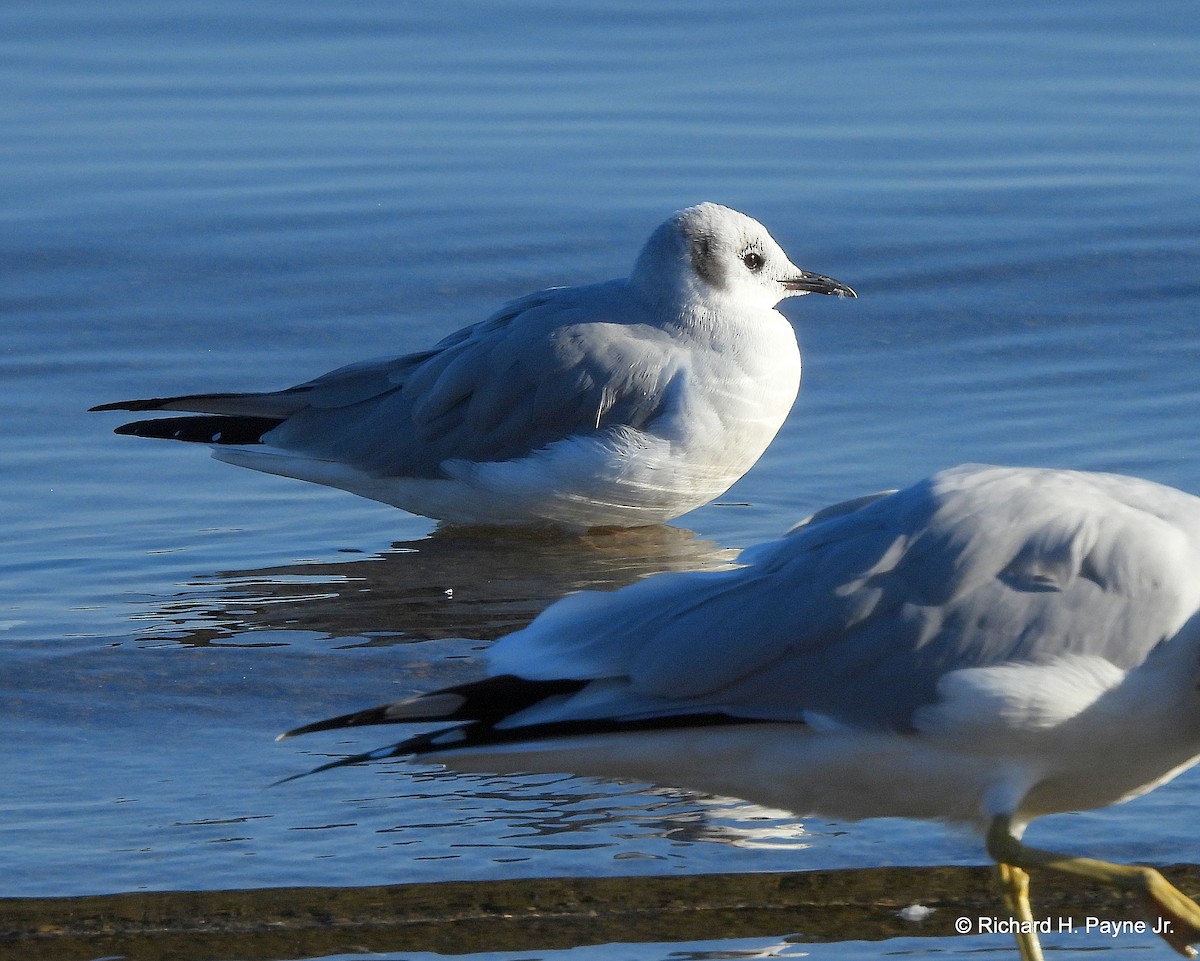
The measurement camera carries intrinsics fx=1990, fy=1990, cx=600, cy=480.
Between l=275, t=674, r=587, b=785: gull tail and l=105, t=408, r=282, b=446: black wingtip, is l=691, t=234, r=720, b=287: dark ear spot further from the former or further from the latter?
l=275, t=674, r=587, b=785: gull tail

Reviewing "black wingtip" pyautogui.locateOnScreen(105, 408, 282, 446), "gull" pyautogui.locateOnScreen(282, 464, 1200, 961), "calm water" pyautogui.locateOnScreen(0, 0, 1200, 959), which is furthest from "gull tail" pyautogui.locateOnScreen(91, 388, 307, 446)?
"gull" pyautogui.locateOnScreen(282, 464, 1200, 961)

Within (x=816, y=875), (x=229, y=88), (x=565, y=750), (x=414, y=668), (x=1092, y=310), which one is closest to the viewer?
(x=565, y=750)

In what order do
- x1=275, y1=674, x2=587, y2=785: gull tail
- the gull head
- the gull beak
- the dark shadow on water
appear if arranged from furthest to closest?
the gull beak < the gull head < the dark shadow on water < x1=275, y1=674, x2=587, y2=785: gull tail

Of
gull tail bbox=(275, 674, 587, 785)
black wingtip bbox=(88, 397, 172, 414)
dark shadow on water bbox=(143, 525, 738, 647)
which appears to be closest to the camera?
gull tail bbox=(275, 674, 587, 785)

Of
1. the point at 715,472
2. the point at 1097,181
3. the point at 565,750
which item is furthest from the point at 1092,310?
the point at 565,750

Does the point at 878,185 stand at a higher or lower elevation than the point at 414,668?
higher

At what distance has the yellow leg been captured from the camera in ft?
12.3

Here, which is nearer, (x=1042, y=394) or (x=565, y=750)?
(x=565, y=750)

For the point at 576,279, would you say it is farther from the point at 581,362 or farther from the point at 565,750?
the point at 565,750

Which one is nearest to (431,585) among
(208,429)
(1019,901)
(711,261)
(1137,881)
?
(208,429)

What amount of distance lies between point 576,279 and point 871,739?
7.03 metres

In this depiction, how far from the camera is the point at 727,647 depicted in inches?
148

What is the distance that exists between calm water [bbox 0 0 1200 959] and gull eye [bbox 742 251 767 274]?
0.81m

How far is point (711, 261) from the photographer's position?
750 cm
